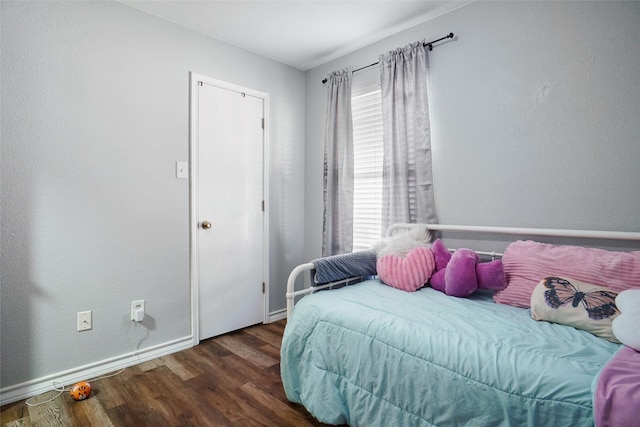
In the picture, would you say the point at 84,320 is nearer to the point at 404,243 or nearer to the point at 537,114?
the point at 404,243

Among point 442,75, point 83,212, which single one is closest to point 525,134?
point 442,75

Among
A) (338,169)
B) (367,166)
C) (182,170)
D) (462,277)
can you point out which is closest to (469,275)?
(462,277)

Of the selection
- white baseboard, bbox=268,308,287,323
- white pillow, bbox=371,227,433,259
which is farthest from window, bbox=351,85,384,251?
white baseboard, bbox=268,308,287,323

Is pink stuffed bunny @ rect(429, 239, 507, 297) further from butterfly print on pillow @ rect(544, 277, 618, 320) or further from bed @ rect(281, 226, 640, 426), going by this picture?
butterfly print on pillow @ rect(544, 277, 618, 320)

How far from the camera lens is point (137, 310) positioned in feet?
7.32

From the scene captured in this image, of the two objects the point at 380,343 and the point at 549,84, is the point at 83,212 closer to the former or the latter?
the point at 380,343

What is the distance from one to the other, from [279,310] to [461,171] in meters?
2.02

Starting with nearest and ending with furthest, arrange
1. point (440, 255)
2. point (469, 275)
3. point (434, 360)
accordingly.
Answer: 1. point (434, 360)
2. point (469, 275)
3. point (440, 255)

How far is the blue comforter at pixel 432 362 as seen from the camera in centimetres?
100

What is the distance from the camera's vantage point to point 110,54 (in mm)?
2104

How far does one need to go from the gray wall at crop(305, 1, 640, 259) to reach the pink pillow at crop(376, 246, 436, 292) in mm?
447

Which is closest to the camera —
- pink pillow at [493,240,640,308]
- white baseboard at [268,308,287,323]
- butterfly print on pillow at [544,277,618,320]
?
butterfly print on pillow at [544,277,618,320]

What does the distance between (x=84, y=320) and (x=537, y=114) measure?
2.97 metres

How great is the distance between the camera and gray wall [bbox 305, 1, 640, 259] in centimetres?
164
